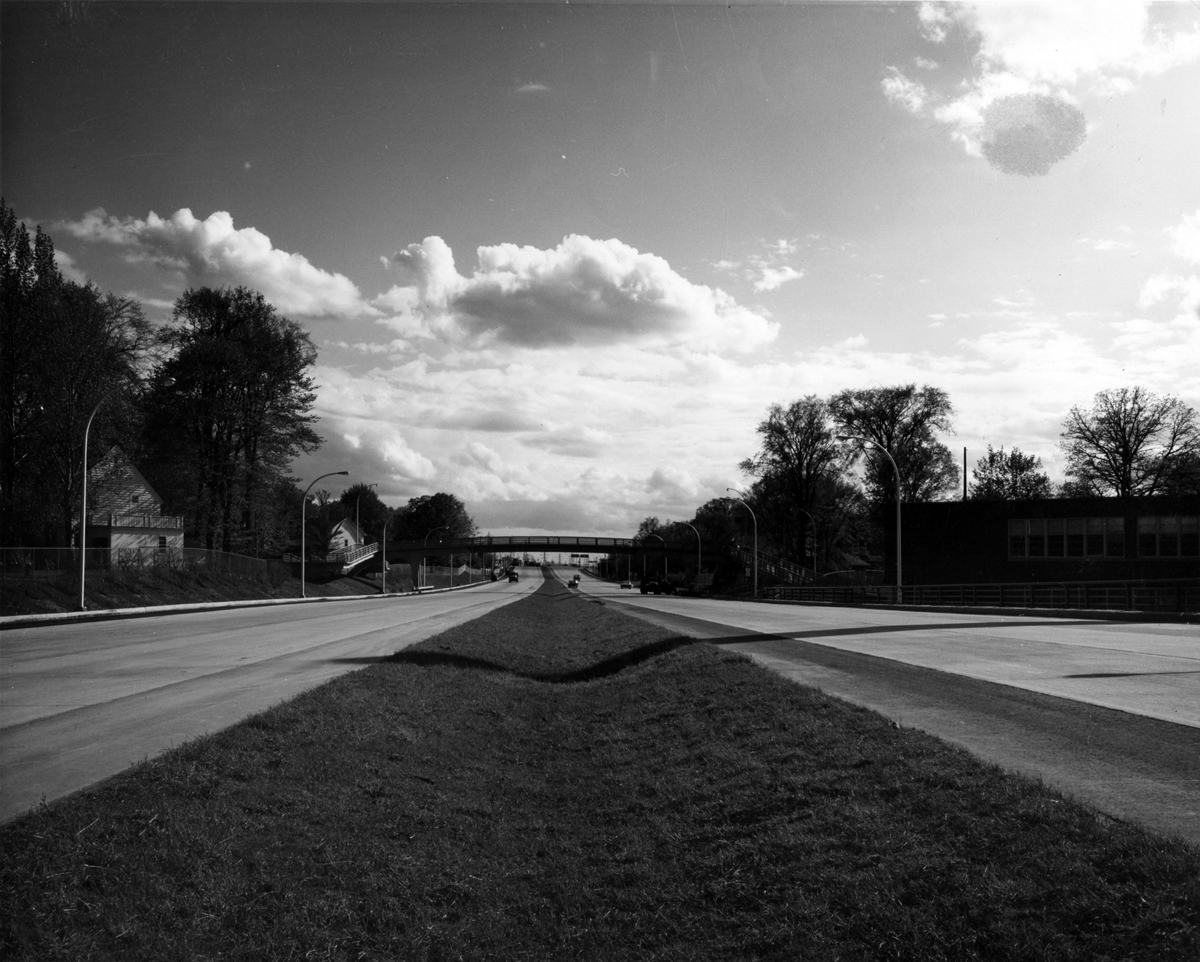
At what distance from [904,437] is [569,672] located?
61.3m

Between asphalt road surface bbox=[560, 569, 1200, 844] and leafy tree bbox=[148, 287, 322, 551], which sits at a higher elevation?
leafy tree bbox=[148, 287, 322, 551]

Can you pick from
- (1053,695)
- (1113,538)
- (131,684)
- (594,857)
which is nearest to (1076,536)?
(1113,538)

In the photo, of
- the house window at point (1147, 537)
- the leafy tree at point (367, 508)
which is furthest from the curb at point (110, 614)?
the leafy tree at point (367, 508)

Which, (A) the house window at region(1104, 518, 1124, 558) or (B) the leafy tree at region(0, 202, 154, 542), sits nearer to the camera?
(B) the leafy tree at region(0, 202, 154, 542)

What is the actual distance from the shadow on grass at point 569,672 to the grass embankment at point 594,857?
7.80m

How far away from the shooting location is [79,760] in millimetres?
8141

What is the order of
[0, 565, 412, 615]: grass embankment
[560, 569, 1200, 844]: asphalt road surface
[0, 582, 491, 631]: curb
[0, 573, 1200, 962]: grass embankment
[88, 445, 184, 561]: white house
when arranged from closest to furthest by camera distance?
[0, 573, 1200, 962]: grass embankment → [560, 569, 1200, 844]: asphalt road surface → [0, 582, 491, 631]: curb → [0, 565, 412, 615]: grass embankment → [88, 445, 184, 561]: white house

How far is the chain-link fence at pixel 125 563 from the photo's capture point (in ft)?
113

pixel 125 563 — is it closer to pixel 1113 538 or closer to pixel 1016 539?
→ pixel 1016 539

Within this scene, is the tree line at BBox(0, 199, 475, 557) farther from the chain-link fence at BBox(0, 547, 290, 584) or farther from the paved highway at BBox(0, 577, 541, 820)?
the paved highway at BBox(0, 577, 541, 820)

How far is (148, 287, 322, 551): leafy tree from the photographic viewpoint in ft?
169

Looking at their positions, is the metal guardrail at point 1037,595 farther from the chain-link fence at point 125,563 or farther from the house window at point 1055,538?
the chain-link fence at point 125,563

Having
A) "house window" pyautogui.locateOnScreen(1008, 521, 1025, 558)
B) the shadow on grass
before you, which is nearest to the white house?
the shadow on grass

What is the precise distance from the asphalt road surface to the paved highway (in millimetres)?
7129
